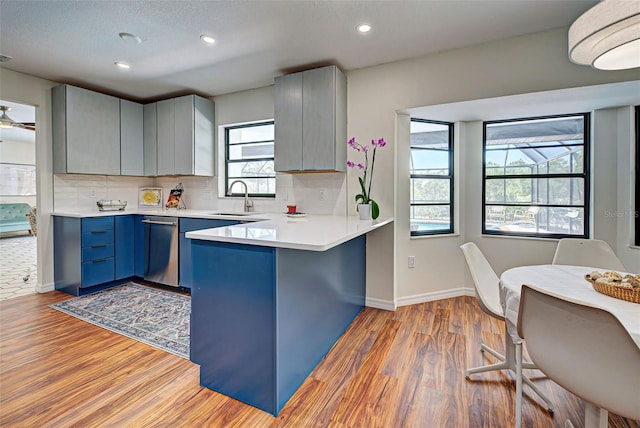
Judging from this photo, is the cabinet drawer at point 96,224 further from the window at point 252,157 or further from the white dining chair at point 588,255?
the white dining chair at point 588,255

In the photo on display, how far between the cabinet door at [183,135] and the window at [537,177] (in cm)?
353

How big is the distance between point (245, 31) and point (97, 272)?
310cm

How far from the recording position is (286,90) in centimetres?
312

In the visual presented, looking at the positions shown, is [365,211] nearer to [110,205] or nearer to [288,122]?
[288,122]

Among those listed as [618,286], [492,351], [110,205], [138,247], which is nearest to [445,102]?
[618,286]

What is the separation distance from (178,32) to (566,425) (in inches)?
141

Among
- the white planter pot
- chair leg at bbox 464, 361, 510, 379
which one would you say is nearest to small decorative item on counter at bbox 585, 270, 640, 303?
chair leg at bbox 464, 361, 510, 379

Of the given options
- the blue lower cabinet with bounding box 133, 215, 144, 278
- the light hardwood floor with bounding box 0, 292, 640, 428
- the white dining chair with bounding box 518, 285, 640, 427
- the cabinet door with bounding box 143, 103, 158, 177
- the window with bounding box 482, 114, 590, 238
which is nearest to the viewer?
the white dining chair with bounding box 518, 285, 640, 427

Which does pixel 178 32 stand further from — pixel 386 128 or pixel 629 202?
pixel 629 202

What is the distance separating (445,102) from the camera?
9.04 ft

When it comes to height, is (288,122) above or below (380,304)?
above

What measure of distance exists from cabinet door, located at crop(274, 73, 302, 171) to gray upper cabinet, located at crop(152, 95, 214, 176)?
1280 millimetres

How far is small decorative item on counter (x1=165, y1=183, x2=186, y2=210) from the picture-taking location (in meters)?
4.23

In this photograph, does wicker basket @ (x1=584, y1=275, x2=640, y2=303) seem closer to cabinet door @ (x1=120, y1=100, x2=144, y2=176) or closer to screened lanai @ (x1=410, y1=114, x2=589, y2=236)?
screened lanai @ (x1=410, y1=114, x2=589, y2=236)
